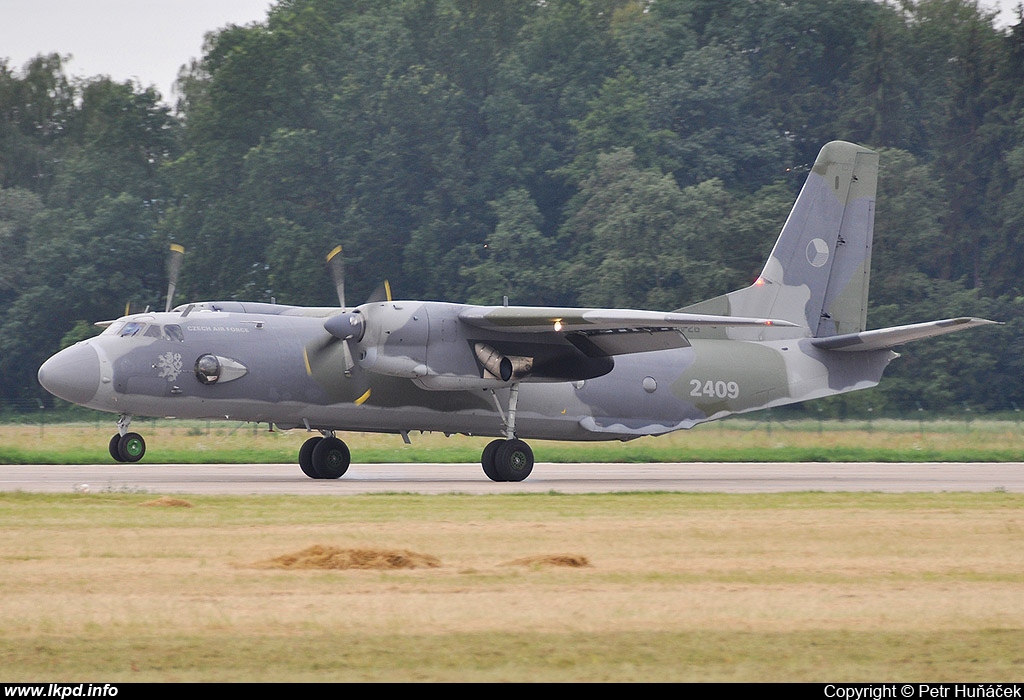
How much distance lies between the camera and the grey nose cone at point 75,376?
2255 cm

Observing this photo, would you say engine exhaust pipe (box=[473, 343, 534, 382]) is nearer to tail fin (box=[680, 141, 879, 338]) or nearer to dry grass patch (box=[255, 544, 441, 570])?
tail fin (box=[680, 141, 879, 338])

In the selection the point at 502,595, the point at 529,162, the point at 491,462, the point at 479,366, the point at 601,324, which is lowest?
the point at 502,595

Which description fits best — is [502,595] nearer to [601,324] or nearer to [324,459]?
[601,324]

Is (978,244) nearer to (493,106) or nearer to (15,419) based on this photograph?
(493,106)

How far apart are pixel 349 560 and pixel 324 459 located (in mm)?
12715

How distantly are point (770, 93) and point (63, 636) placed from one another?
6101cm

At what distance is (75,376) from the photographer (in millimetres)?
22562

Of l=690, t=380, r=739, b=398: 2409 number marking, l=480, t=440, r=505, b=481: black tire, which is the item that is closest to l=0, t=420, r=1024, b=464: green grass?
l=690, t=380, r=739, b=398: 2409 number marking

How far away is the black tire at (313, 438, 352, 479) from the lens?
25.0 m

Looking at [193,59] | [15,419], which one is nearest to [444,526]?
[15,419]

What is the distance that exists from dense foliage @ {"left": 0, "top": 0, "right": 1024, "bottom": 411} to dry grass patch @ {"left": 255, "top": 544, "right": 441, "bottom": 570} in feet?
125

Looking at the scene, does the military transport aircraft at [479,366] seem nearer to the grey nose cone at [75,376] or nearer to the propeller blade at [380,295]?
the grey nose cone at [75,376]

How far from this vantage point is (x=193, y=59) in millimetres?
77125

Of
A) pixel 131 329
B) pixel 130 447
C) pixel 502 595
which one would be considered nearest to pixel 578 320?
pixel 131 329
